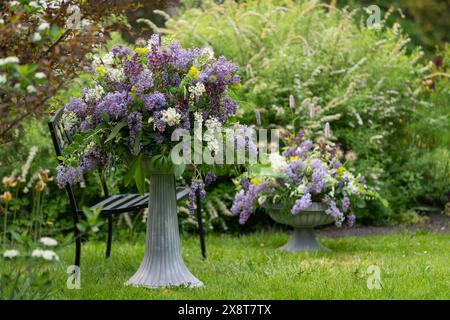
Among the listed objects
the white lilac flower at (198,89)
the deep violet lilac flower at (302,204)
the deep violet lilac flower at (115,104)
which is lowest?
the deep violet lilac flower at (302,204)

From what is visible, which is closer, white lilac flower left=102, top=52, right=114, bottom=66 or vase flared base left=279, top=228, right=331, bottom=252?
white lilac flower left=102, top=52, right=114, bottom=66

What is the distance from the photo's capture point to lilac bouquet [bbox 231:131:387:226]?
5.83 meters

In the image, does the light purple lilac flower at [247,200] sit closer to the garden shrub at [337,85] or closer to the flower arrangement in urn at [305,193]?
the flower arrangement in urn at [305,193]

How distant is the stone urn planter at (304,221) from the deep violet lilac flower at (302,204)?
17 cm

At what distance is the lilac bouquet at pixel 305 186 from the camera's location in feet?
19.1

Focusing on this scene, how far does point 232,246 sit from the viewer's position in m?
6.38

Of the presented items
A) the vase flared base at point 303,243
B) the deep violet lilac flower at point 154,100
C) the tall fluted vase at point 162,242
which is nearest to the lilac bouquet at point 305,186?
the vase flared base at point 303,243

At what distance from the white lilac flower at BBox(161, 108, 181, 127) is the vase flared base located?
2.39 metres

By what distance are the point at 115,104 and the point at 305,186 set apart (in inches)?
89.9

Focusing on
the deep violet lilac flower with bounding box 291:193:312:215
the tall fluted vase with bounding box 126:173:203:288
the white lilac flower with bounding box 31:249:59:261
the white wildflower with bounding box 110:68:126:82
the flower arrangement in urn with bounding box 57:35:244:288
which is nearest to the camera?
the white lilac flower with bounding box 31:249:59:261

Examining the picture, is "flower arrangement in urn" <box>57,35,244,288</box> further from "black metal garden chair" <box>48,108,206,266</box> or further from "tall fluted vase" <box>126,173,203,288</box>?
"black metal garden chair" <box>48,108,206,266</box>

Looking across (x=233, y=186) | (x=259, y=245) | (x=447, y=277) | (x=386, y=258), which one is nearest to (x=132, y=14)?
(x=233, y=186)

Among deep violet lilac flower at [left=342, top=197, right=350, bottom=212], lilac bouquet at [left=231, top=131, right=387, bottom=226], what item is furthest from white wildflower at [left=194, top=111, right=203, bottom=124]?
deep violet lilac flower at [left=342, top=197, right=350, bottom=212]
